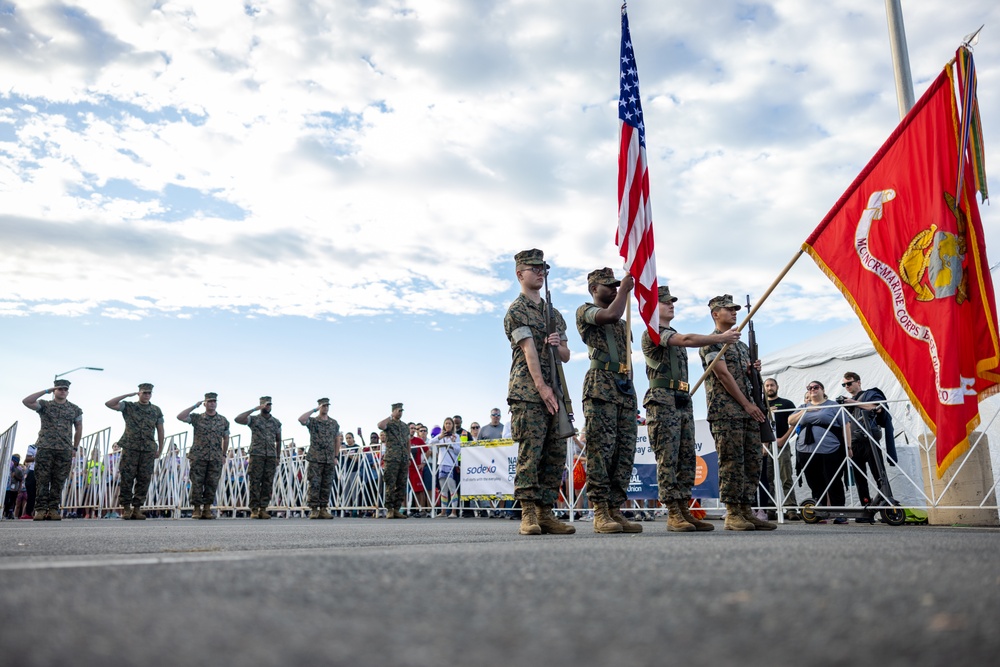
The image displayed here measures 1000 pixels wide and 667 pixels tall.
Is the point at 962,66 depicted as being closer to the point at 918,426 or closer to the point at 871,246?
the point at 871,246

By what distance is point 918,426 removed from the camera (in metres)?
11.4

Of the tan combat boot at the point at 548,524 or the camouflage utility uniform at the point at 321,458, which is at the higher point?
the camouflage utility uniform at the point at 321,458

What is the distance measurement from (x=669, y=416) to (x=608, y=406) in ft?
2.36

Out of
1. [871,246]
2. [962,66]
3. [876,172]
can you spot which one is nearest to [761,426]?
[871,246]

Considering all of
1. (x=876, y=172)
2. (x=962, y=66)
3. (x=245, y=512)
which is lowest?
(x=245, y=512)

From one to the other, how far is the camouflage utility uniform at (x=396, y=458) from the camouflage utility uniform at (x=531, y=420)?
8.78 meters

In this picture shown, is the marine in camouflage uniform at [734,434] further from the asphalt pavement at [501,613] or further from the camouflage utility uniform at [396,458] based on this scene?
the camouflage utility uniform at [396,458]

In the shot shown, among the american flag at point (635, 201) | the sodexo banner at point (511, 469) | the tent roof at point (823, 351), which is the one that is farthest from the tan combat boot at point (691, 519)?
the tent roof at point (823, 351)

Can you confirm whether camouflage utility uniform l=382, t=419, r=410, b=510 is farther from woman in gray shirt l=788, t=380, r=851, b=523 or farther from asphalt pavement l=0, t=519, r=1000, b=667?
asphalt pavement l=0, t=519, r=1000, b=667

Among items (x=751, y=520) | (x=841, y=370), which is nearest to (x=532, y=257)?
(x=751, y=520)

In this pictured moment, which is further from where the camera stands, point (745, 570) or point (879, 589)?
point (745, 570)

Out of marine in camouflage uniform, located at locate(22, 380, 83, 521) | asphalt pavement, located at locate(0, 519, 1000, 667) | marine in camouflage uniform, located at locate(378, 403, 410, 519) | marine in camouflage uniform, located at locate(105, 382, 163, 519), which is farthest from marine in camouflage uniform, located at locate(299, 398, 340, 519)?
asphalt pavement, located at locate(0, 519, 1000, 667)

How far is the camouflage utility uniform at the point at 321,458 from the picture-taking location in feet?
46.7

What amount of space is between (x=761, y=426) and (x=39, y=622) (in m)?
6.23
